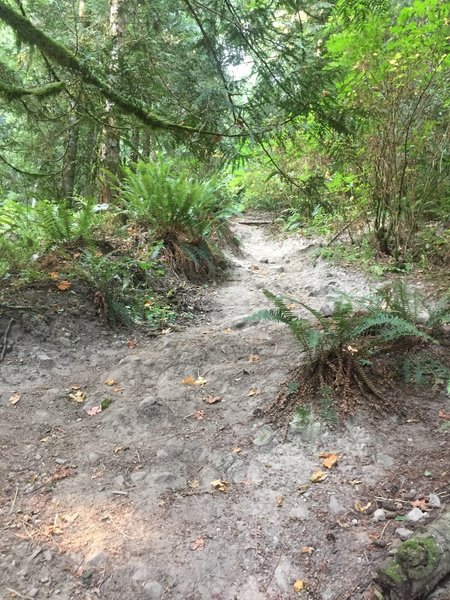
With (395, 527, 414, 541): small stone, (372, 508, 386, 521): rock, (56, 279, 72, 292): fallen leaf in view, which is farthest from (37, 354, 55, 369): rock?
(395, 527, 414, 541): small stone

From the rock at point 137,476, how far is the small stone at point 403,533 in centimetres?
156

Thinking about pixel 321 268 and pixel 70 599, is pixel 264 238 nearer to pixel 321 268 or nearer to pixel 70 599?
pixel 321 268

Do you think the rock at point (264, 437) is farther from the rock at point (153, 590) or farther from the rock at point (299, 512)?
the rock at point (153, 590)

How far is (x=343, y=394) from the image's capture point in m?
3.17

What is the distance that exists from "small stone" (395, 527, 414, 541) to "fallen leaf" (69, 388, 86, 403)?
8.91ft

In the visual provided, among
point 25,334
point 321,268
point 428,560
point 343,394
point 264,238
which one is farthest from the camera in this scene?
point 264,238

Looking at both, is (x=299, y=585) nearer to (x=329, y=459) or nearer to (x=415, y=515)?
(x=415, y=515)

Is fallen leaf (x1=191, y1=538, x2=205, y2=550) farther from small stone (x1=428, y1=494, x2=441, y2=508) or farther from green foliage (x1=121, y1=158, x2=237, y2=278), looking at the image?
green foliage (x1=121, y1=158, x2=237, y2=278)

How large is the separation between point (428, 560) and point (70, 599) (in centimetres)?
166

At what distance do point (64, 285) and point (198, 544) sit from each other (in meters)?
3.68

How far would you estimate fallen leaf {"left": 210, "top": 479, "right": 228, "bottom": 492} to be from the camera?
2.77 metres

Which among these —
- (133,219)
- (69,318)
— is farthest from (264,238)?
(69,318)

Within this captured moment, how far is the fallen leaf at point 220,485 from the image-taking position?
277 cm

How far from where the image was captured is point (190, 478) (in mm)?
2912
